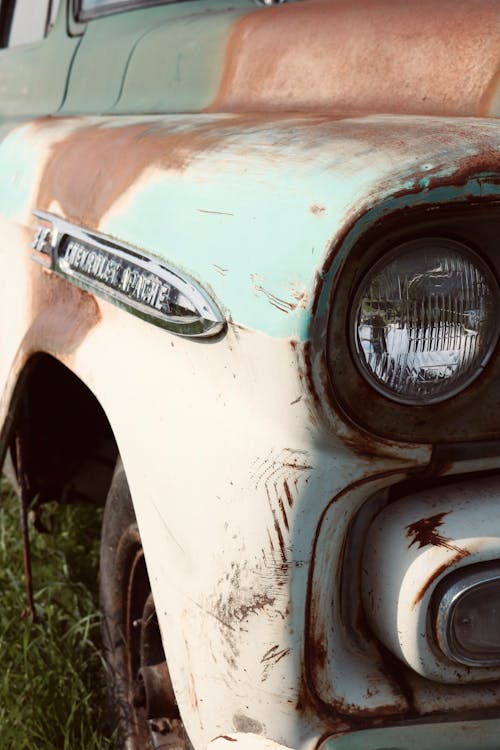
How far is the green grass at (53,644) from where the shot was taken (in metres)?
1.85

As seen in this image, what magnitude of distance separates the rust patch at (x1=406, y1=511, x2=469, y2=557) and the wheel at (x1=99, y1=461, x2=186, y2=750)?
1.79ft

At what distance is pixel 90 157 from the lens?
155cm

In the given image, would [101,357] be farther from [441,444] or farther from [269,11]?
[269,11]

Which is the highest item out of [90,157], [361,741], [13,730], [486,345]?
[90,157]

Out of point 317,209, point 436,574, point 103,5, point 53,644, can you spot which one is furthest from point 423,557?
point 103,5

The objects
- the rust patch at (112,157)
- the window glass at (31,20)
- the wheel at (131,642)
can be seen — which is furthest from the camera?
the window glass at (31,20)

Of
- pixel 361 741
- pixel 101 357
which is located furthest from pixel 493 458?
pixel 101 357

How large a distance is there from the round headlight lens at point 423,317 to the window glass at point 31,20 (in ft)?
5.28

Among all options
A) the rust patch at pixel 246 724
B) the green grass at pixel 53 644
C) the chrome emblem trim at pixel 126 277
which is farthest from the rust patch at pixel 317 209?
the green grass at pixel 53 644

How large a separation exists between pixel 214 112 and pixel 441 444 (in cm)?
83

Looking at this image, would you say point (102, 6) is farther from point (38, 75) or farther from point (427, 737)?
point (427, 737)

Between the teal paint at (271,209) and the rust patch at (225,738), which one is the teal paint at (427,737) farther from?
the teal paint at (271,209)

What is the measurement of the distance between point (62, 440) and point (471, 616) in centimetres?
126

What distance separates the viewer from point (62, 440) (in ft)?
7.07
